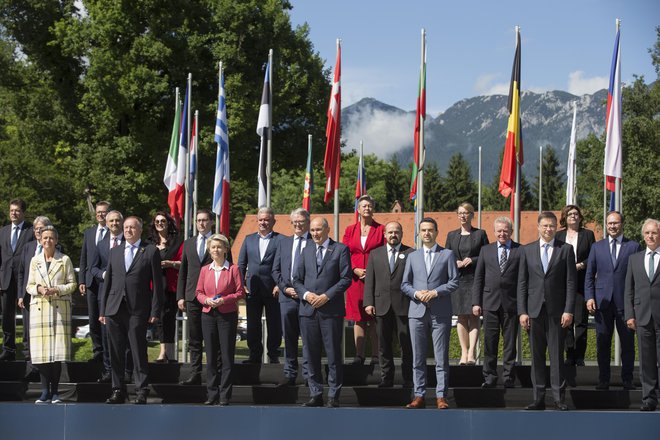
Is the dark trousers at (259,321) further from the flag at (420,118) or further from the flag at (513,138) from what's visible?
the flag at (513,138)

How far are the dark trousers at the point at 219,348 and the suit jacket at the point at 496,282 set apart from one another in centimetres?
278

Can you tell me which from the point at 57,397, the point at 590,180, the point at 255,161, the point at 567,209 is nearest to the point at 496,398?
the point at 567,209

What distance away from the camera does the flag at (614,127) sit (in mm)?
14047

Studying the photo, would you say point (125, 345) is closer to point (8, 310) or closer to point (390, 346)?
point (8, 310)

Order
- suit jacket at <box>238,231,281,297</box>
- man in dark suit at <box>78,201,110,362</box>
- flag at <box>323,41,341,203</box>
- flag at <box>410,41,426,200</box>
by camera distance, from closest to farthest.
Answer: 1. suit jacket at <box>238,231,281,297</box>
2. man in dark suit at <box>78,201,110,362</box>
3. flag at <box>410,41,426,200</box>
4. flag at <box>323,41,341,203</box>

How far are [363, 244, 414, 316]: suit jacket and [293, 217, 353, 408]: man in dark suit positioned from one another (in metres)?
0.44

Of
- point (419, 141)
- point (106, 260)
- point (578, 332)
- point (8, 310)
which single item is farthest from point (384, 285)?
point (8, 310)

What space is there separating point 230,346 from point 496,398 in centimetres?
292

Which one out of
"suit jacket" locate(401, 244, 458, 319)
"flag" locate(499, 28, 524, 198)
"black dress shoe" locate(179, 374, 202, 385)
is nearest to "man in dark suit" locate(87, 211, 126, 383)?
"black dress shoe" locate(179, 374, 202, 385)

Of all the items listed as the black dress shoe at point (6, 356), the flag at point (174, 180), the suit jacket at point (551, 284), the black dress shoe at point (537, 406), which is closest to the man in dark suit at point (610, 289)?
the suit jacket at point (551, 284)

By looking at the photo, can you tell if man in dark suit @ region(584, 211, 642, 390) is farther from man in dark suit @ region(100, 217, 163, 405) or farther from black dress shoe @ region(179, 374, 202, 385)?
man in dark suit @ region(100, 217, 163, 405)

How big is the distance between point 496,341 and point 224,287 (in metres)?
3.19

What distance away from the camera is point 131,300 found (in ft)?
35.8

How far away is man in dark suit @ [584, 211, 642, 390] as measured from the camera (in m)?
10.9
